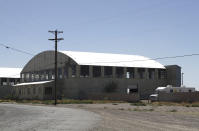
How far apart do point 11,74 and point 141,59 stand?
35817 millimetres

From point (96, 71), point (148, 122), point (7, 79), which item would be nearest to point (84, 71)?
point (96, 71)

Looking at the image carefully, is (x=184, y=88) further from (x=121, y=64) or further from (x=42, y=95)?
(x=42, y=95)

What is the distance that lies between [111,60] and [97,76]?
4859 mm

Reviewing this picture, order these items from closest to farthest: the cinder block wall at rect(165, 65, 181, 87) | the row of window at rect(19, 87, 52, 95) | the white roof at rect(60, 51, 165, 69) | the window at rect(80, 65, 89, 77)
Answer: the window at rect(80, 65, 89, 77) < the white roof at rect(60, 51, 165, 69) < the row of window at rect(19, 87, 52, 95) < the cinder block wall at rect(165, 65, 181, 87)

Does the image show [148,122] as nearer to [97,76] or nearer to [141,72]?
[97,76]

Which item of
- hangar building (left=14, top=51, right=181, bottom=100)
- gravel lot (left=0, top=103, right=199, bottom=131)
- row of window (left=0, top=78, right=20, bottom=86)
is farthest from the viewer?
row of window (left=0, top=78, right=20, bottom=86)

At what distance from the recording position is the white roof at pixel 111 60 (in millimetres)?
68625

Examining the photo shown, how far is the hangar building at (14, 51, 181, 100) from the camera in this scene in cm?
6594

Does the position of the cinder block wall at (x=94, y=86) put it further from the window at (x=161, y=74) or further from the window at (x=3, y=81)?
the window at (x=3, y=81)

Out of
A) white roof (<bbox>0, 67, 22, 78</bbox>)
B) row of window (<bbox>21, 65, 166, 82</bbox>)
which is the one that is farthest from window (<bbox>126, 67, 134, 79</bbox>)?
white roof (<bbox>0, 67, 22, 78</bbox>)

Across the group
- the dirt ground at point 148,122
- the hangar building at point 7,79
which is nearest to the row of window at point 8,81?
the hangar building at point 7,79

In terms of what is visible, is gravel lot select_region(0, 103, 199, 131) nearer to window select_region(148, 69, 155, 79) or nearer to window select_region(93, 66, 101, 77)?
window select_region(93, 66, 101, 77)

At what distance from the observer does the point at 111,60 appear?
7288cm

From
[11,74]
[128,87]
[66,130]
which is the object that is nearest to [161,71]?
[128,87]
